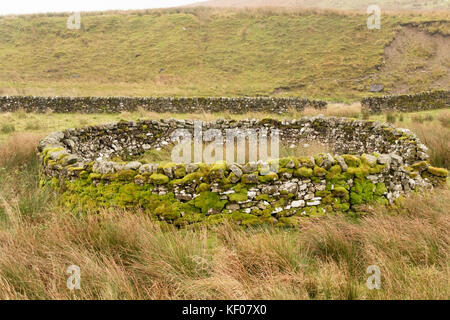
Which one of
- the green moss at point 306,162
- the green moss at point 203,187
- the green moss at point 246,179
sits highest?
the green moss at point 306,162

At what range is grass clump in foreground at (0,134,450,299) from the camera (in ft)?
8.97

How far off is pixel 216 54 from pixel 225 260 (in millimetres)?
35566

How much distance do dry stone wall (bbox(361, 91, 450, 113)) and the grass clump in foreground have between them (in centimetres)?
1495

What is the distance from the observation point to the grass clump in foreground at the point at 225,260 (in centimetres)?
273

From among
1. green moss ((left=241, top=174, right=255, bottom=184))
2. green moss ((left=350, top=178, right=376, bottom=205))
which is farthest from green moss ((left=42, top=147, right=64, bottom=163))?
green moss ((left=350, top=178, right=376, bottom=205))

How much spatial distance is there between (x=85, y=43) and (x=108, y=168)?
41218 millimetres

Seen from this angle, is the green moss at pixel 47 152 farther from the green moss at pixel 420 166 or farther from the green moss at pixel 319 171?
the green moss at pixel 420 166

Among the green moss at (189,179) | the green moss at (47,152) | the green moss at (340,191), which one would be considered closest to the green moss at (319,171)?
the green moss at (340,191)

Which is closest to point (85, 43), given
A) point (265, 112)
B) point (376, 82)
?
point (265, 112)

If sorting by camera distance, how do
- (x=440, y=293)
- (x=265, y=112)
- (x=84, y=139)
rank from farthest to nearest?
(x=265, y=112)
(x=84, y=139)
(x=440, y=293)

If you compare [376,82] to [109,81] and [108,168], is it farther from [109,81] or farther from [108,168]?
[108,168]

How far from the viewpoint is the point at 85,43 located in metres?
39.0

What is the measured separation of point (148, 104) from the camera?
56.4ft

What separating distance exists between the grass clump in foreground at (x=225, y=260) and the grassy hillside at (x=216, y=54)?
815 inches
